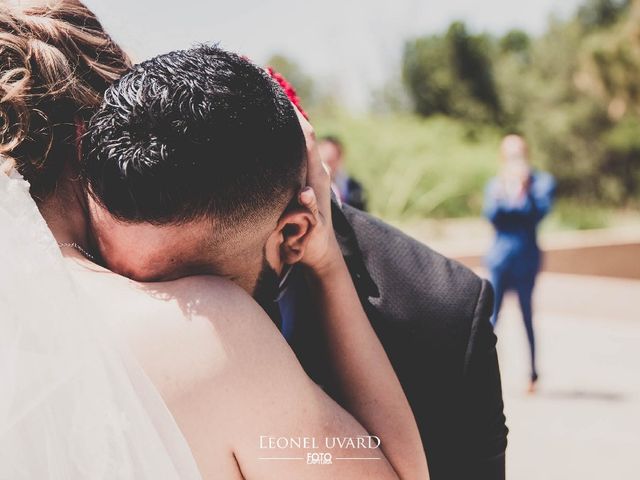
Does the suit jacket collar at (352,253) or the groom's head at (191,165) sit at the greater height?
the groom's head at (191,165)

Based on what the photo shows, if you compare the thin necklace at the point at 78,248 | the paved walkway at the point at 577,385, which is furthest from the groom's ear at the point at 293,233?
the paved walkway at the point at 577,385

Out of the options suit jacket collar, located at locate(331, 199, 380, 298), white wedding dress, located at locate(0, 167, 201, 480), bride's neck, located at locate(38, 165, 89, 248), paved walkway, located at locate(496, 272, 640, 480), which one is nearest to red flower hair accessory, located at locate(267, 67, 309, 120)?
suit jacket collar, located at locate(331, 199, 380, 298)

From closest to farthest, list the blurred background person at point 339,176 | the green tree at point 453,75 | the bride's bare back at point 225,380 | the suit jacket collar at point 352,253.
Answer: the bride's bare back at point 225,380 < the suit jacket collar at point 352,253 < the blurred background person at point 339,176 < the green tree at point 453,75

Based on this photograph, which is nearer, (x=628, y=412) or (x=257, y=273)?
(x=257, y=273)

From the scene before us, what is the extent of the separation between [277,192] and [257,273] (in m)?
0.18

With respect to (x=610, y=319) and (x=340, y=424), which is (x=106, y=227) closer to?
(x=340, y=424)

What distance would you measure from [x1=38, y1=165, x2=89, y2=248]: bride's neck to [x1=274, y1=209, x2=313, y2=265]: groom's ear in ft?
1.30

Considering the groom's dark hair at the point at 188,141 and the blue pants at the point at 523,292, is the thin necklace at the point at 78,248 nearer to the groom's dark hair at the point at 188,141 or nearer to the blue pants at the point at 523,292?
the groom's dark hair at the point at 188,141

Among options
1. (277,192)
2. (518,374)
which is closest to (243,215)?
(277,192)

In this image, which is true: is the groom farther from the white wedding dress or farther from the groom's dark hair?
the white wedding dress

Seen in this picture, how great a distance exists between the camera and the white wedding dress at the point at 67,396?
1.15m

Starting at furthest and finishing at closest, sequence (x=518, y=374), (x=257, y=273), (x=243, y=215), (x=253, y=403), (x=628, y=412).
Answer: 1. (x=518, y=374)
2. (x=628, y=412)
3. (x=257, y=273)
4. (x=243, y=215)
5. (x=253, y=403)

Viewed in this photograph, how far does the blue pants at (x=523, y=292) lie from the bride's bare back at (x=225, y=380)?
509cm

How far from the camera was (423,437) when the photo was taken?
1418 millimetres
